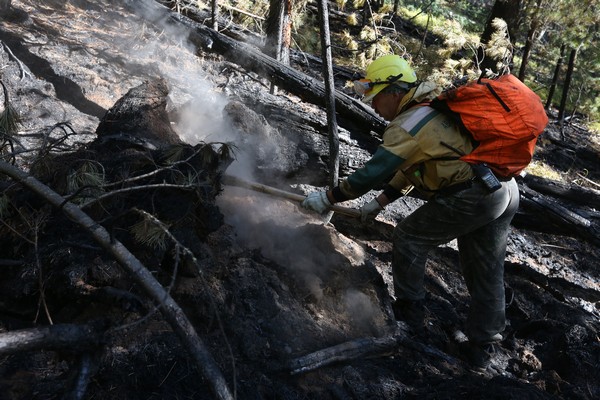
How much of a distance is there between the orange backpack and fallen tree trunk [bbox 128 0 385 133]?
2527 mm

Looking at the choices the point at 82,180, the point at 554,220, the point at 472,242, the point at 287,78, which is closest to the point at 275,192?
the point at 82,180

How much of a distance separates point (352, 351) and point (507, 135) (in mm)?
2046

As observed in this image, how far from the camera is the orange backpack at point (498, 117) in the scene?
336 cm

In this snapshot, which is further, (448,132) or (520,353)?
(520,353)

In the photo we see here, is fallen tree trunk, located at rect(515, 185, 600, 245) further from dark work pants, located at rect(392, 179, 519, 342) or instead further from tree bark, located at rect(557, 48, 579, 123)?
tree bark, located at rect(557, 48, 579, 123)

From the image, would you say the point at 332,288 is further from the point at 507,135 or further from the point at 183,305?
the point at 507,135

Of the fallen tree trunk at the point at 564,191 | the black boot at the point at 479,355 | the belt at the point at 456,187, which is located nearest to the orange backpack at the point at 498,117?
the belt at the point at 456,187

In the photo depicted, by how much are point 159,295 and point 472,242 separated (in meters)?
2.96

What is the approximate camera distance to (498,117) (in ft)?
11.1

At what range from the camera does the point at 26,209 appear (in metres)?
3.25

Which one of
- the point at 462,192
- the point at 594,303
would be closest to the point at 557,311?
the point at 594,303

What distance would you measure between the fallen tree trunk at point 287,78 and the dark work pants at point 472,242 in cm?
232

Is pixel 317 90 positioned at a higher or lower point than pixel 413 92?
lower

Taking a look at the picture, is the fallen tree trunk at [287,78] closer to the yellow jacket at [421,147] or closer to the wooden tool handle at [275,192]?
the wooden tool handle at [275,192]
